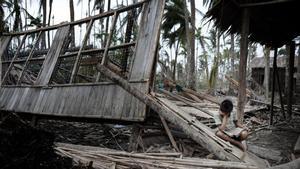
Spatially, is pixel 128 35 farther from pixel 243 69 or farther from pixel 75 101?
pixel 243 69

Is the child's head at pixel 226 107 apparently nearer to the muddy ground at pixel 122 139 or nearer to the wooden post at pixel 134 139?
the muddy ground at pixel 122 139

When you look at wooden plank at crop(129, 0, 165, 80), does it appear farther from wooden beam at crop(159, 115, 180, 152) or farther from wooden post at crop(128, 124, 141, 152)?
wooden post at crop(128, 124, 141, 152)

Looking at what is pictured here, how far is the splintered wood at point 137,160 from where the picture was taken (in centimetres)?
519

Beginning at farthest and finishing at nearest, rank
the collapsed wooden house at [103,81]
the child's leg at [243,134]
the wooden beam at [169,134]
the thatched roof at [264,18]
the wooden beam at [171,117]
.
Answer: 1. the thatched roof at [264,18]
2. the wooden beam at [169,134]
3. the collapsed wooden house at [103,81]
4. the child's leg at [243,134]
5. the wooden beam at [171,117]

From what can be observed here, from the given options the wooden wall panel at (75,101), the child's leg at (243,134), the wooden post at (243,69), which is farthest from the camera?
the wooden post at (243,69)

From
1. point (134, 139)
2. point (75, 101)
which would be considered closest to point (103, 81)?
point (75, 101)

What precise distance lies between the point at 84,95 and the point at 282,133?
565 cm

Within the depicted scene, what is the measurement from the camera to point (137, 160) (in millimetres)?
5773

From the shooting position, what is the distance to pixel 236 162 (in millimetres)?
5141

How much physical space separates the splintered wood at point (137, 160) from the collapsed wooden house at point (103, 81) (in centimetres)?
37

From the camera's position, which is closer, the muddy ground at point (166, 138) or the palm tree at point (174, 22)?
the muddy ground at point (166, 138)

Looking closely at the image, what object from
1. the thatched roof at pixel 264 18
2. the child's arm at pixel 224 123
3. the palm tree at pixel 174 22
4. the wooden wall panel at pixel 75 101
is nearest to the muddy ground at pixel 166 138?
the child's arm at pixel 224 123

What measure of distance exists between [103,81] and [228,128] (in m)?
3.35

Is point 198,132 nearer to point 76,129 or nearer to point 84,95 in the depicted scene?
point 84,95
